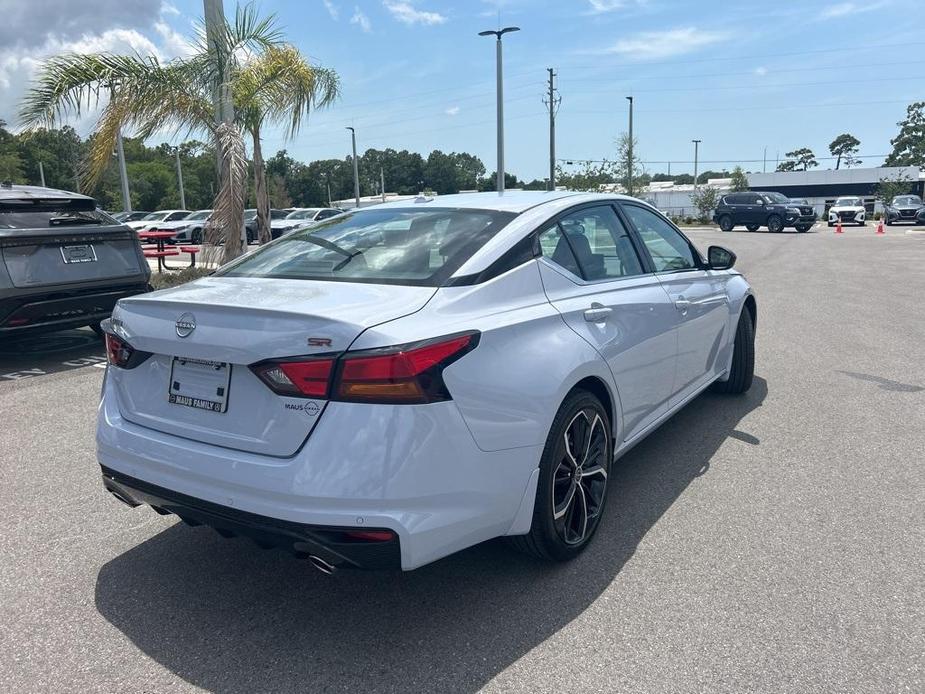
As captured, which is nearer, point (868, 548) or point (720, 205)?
point (868, 548)

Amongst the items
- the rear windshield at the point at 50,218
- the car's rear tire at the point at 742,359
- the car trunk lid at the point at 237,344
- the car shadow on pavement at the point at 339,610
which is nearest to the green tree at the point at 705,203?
the car's rear tire at the point at 742,359

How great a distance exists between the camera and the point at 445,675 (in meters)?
2.52

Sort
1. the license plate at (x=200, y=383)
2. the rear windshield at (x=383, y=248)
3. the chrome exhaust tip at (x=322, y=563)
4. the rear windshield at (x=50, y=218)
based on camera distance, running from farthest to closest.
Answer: the rear windshield at (x=50, y=218) → the rear windshield at (x=383, y=248) → the license plate at (x=200, y=383) → the chrome exhaust tip at (x=322, y=563)

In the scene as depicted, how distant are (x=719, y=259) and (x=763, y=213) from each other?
1270 inches

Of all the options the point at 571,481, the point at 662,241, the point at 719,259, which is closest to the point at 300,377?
the point at 571,481

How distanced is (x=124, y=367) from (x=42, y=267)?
15.3 ft

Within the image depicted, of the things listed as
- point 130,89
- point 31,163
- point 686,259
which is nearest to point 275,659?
point 686,259

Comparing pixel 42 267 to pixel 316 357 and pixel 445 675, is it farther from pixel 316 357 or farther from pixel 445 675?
pixel 445 675

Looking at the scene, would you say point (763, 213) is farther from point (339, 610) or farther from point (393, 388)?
point (393, 388)

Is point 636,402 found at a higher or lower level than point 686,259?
lower

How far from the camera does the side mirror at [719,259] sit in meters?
5.17

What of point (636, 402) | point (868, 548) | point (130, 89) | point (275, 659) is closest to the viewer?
point (275, 659)

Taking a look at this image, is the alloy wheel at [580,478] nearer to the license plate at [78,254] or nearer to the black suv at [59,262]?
the black suv at [59,262]

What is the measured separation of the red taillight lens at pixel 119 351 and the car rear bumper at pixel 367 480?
1.49ft
